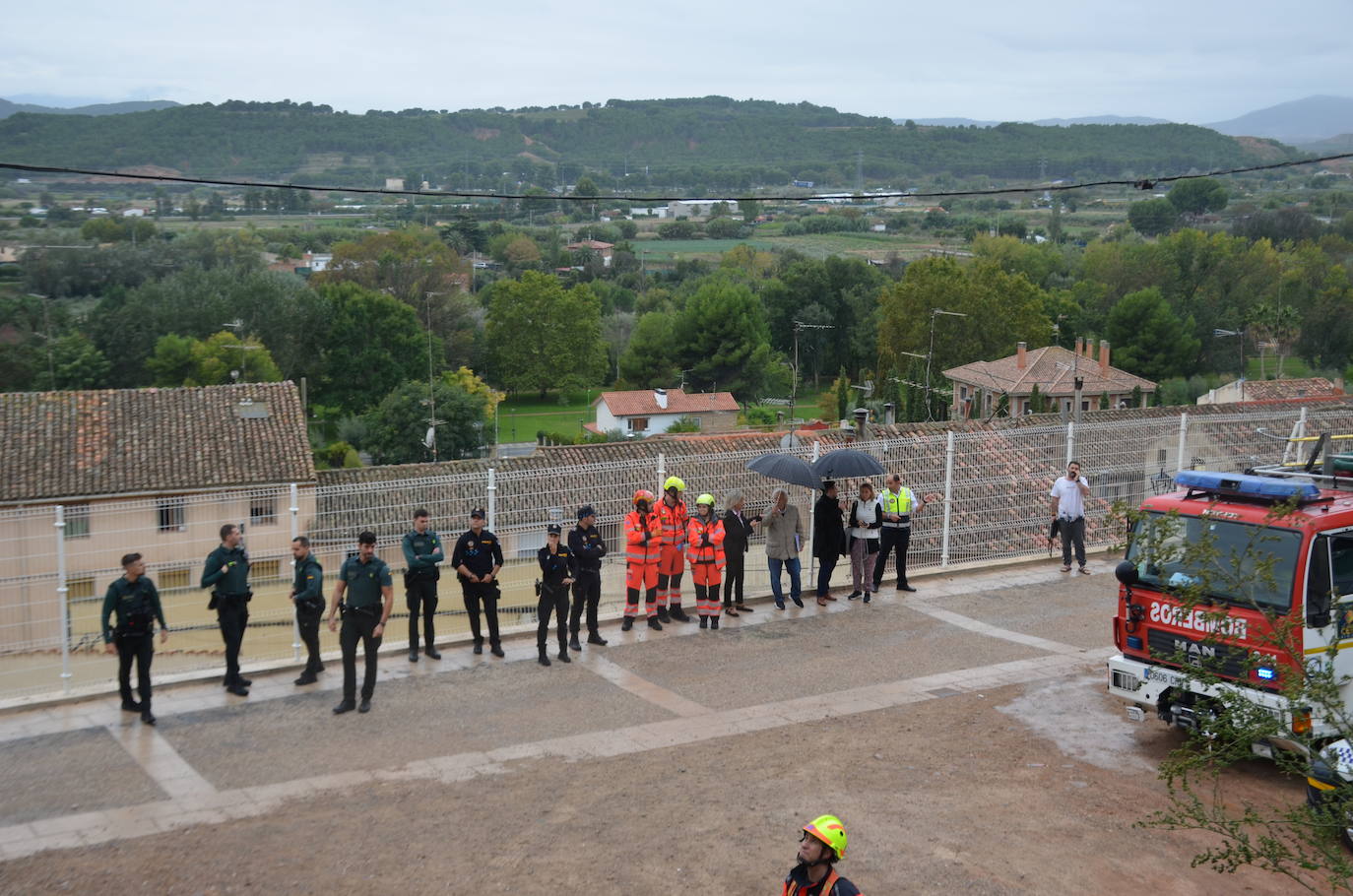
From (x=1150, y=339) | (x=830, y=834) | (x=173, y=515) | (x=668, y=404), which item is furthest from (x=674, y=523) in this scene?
(x=1150, y=339)

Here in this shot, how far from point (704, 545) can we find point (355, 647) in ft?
13.7

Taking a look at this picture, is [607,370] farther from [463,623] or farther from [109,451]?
[463,623]

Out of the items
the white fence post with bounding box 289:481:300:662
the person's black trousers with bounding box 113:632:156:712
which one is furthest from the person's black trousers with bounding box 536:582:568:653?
the person's black trousers with bounding box 113:632:156:712

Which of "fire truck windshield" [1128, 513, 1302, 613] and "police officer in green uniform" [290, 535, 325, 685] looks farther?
"police officer in green uniform" [290, 535, 325, 685]

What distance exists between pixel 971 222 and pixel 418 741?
582 feet

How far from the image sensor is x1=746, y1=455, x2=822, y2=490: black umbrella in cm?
1404

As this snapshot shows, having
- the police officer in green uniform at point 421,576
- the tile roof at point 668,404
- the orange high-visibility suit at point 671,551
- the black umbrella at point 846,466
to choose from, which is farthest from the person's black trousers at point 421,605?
the tile roof at point 668,404

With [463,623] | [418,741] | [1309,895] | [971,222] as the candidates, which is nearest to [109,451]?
[463,623]

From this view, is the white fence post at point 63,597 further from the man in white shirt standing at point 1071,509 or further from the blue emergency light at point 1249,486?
the man in white shirt standing at point 1071,509

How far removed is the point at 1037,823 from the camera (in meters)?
A: 8.81

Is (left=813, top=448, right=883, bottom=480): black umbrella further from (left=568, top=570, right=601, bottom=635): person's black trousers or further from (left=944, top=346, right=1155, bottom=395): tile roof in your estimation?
(left=944, top=346, right=1155, bottom=395): tile roof

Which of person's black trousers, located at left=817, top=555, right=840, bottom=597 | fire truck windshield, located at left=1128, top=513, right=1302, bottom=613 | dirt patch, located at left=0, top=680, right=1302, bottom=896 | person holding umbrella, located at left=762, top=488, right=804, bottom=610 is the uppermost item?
fire truck windshield, located at left=1128, top=513, right=1302, bottom=613

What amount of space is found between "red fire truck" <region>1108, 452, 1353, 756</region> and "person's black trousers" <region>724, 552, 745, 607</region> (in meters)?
4.73

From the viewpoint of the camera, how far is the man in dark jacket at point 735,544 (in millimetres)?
14008
